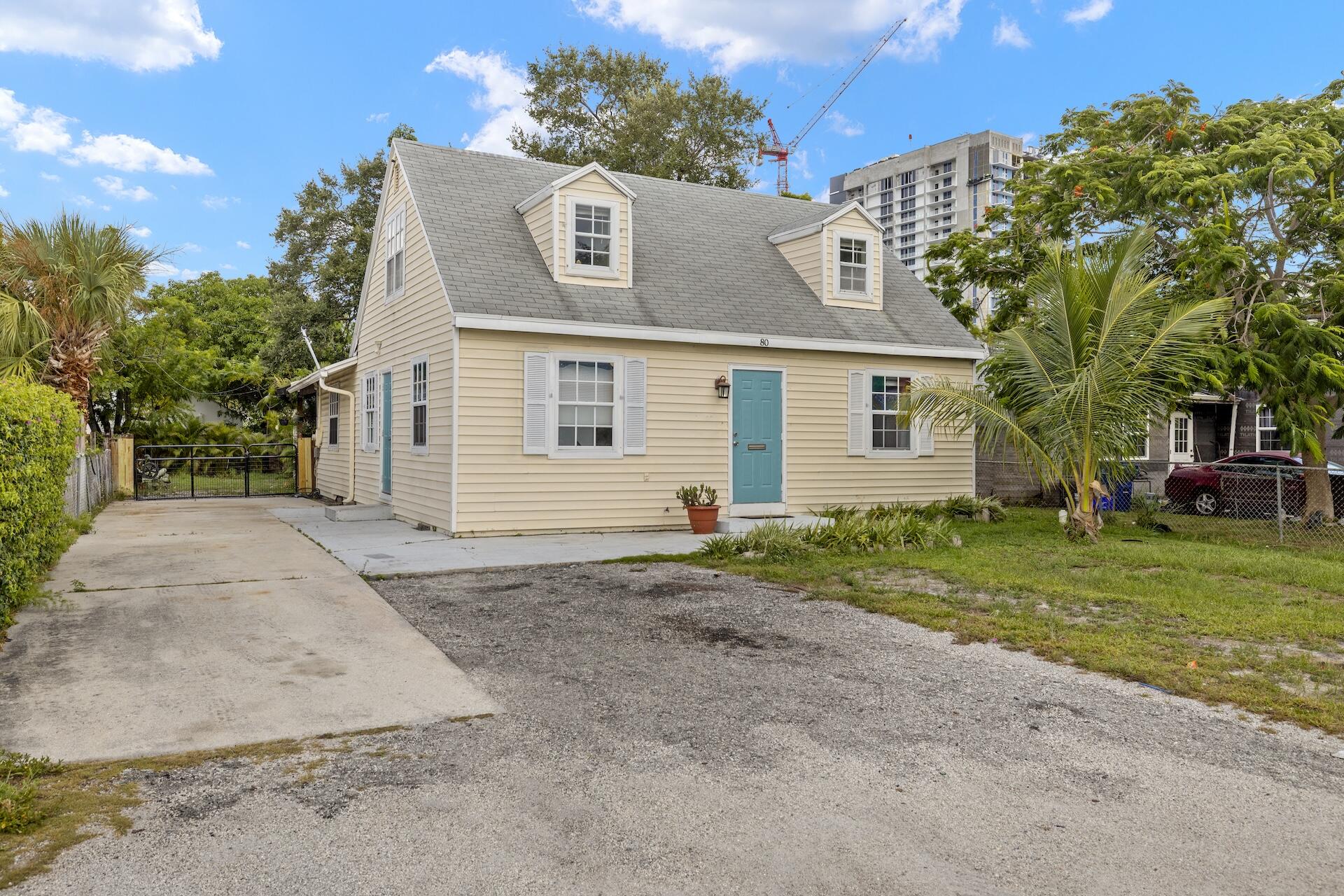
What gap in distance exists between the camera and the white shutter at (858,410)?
13867 mm

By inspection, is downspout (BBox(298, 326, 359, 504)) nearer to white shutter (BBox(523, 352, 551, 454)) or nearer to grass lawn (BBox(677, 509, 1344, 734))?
white shutter (BBox(523, 352, 551, 454))

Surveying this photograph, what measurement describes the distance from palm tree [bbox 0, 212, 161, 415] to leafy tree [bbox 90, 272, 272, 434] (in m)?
0.98

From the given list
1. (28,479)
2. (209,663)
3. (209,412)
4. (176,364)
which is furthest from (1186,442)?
(209,412)

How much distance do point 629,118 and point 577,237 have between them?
18.7 meters

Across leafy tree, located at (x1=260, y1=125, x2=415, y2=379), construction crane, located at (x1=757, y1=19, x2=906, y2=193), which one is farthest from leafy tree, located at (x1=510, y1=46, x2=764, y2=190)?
construction crane, located at (x1=757, y1=19, x2=906, y2=193)

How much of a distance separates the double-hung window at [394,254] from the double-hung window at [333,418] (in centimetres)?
358

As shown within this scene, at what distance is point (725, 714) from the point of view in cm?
→ 433

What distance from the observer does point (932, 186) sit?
129000 mm

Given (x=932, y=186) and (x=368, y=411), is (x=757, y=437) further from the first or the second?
(x=932, y=186)

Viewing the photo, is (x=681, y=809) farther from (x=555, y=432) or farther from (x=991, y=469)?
(x=991, y=469)

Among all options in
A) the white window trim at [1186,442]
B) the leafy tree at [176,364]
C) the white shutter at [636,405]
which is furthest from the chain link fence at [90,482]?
the white window trim at [1186,442]

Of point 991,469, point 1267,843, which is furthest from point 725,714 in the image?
point 991,469

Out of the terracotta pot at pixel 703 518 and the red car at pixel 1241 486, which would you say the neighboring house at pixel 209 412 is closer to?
the terracotta pot at pixel 703 518

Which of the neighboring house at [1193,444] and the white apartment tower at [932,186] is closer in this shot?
the neighboring house at [1193,444]
